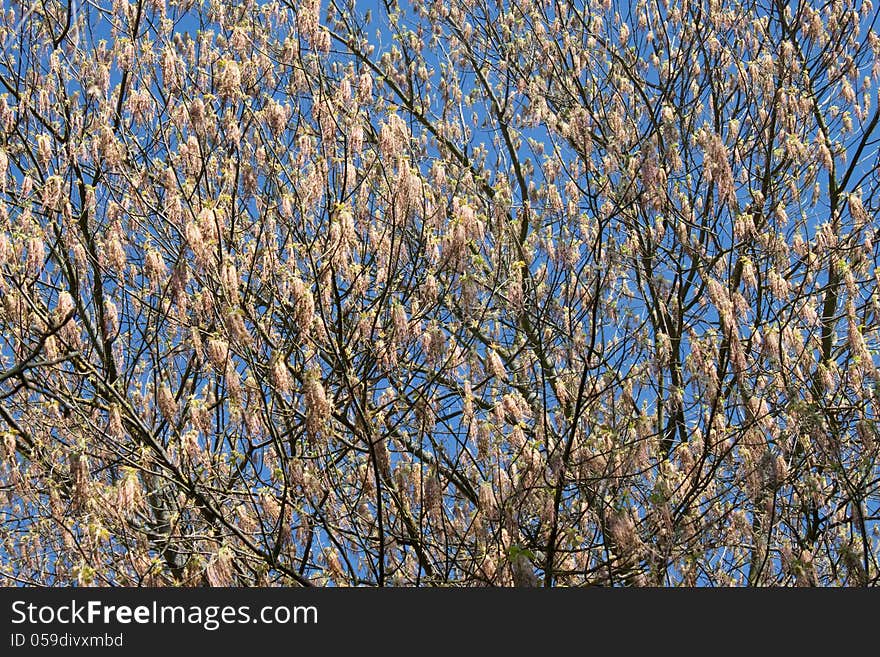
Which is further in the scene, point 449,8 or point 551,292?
point 449,8

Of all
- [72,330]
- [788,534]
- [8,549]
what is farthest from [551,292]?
[8,549]

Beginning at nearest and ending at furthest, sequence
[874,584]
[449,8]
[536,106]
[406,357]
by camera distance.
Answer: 1. [874,584]
2. [406,357]
3. [536,106]
4. [449,8]

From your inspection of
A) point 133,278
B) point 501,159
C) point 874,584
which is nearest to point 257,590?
point 133,278

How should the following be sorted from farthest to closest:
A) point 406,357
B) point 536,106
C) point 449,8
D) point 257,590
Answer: point 449,8 → point 536,106 → point 406,357 → point 257,590

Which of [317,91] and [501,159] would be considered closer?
[317,91]

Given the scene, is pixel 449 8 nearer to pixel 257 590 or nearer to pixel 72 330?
pixel 72 330

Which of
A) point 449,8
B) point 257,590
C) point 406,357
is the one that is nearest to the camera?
point 257,590

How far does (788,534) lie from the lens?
7184 mm

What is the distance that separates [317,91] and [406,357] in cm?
177

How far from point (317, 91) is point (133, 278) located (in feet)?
6.20

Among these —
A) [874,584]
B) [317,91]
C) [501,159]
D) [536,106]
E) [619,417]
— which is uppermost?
[536,106]

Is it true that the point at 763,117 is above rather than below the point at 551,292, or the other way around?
above

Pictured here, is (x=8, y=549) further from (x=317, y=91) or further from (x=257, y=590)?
(x=317, y=91)

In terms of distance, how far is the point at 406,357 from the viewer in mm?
6812
